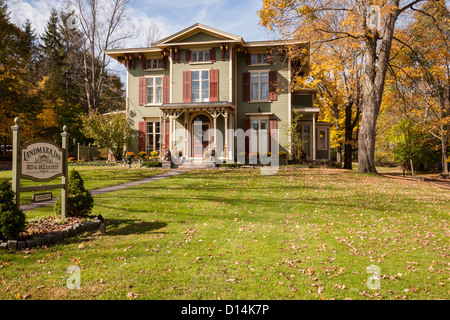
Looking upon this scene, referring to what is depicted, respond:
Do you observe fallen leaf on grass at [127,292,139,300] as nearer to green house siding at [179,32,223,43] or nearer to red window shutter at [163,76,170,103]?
red window shutter at [163,76,170,103]

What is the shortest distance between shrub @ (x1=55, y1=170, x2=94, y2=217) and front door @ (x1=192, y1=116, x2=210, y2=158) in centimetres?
1483

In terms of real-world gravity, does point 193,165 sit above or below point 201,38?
below

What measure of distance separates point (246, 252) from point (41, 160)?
4434 millimetres

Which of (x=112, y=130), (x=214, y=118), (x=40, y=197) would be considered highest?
(x=214, y=118)

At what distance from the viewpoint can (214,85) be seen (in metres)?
21.3

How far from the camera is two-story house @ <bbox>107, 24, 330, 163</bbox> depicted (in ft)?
68.8

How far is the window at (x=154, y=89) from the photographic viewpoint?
2294 centimetres

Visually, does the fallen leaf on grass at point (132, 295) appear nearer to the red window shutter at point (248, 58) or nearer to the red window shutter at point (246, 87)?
the red window shutter at point (246, 87)

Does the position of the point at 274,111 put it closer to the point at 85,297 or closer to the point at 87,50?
the point at 85,297

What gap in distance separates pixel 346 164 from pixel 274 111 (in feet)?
21.2

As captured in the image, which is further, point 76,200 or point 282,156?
point 282,156

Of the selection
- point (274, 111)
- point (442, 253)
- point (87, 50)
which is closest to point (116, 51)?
point (87, 50)

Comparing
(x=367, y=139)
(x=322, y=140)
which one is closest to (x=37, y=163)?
(x=367, y=139)

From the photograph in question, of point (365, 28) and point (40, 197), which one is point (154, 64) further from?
point (40, 197)
